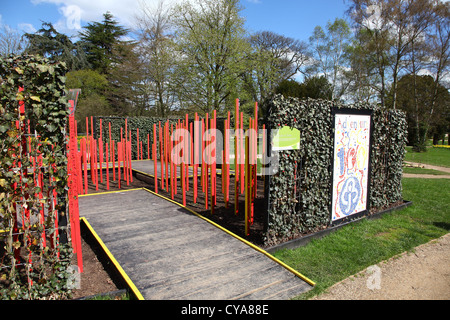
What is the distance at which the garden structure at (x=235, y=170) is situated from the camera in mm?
2840

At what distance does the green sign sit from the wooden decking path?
5.15 feet

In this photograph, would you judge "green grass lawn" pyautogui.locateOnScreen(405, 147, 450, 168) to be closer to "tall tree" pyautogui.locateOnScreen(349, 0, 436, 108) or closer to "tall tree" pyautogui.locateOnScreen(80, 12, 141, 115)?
"tall tree" pyautogui.locateOnScreen(349, 0, 436, 108)

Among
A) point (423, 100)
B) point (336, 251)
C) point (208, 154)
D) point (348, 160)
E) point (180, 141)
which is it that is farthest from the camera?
point (423, 100)

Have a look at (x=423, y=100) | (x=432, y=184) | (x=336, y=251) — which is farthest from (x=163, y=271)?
(x=423, y=100)

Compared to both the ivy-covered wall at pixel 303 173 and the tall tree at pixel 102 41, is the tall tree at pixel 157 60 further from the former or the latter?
the ivy-covered wall at pixel 303 173

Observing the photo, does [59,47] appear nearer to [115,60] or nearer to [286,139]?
[115,60]

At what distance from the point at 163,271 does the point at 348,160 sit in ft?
13.0

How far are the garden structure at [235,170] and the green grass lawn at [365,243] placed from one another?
302 millimetres

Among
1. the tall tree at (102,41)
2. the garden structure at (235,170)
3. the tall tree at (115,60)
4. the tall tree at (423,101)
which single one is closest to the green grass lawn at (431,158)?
the tall tree at (423,101)

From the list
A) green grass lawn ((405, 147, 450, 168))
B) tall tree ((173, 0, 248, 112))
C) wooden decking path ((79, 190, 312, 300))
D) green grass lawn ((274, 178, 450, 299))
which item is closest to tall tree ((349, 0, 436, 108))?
green grass lawn ((405, 147, 450, 168))

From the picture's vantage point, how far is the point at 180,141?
762cm

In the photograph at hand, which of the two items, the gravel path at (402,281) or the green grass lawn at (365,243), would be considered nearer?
the gravel path at (402,281)

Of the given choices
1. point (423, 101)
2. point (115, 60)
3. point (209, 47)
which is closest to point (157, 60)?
→ point (209, 47)
